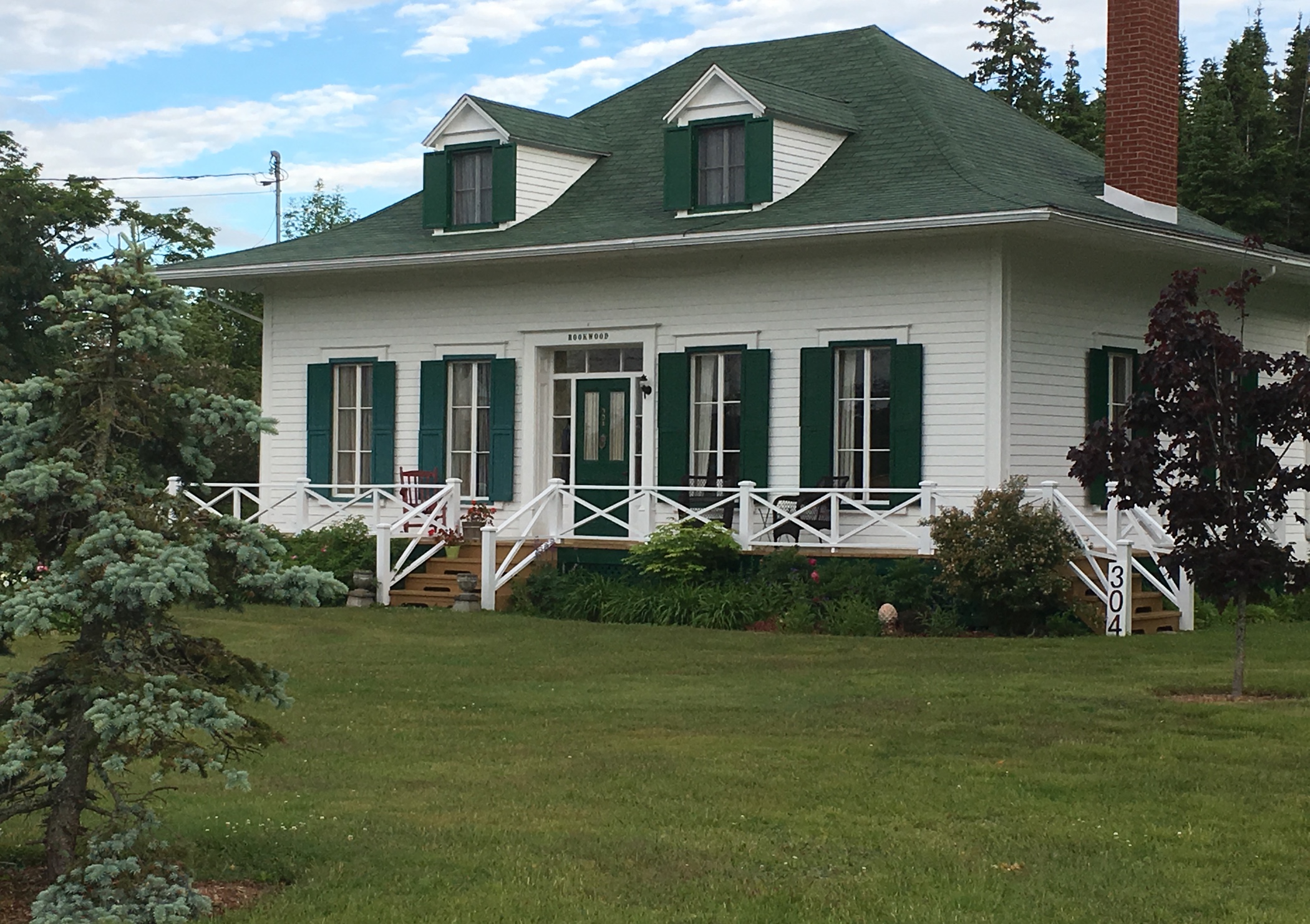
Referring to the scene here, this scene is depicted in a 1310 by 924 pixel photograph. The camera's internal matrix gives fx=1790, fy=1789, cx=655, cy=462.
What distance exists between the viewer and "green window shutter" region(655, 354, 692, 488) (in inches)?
837

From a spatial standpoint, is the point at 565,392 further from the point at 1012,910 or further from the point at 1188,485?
the point at 1012,910

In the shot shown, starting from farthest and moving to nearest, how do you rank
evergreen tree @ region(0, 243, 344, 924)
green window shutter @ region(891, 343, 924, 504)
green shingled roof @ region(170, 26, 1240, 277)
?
green shingled roof @ region(170, 26, 1240, 277), green window shutter @ region(891, 343, 924, 504), evergreen tree @ region(0, 243, 344, 924)

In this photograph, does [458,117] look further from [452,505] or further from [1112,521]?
[1112,521]

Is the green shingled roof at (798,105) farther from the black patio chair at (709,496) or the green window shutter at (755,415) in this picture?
the black patio chair at (709,496)

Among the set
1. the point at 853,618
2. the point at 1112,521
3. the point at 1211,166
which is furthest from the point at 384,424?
the point at 1211,166

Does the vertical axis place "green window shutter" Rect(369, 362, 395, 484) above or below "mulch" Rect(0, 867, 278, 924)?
above

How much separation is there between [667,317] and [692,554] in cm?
350

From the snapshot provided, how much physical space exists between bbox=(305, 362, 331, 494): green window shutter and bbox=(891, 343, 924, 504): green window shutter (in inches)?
325

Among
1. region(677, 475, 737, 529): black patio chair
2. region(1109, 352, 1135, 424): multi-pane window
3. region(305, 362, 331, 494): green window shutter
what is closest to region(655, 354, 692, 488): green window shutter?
region(677, 475, 737, 529): black patio chair

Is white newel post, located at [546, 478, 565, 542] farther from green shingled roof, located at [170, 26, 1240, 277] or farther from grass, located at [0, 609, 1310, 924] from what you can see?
grass, located at [0, 609, 1310, 924]

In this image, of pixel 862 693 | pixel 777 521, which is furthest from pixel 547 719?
pixel 777 521

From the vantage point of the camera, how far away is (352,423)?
79.3ft

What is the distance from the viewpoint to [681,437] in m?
21.3

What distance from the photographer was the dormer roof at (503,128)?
23.2m
